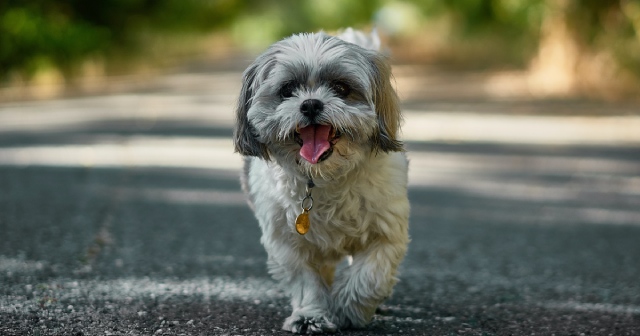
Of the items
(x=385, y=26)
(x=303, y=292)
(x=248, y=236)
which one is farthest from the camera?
(x=385, y=26)

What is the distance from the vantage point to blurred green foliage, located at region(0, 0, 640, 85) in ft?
71.8

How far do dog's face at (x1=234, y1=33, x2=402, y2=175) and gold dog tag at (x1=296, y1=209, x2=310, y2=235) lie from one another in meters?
0.24

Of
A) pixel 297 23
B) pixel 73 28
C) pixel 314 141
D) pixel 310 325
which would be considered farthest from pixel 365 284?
pixel 297 23

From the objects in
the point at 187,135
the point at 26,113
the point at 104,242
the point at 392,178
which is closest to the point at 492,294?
the point at 392,178

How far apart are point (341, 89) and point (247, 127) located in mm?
533

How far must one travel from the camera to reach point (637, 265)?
674cm

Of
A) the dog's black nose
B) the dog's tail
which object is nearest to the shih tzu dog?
the dog's black nose

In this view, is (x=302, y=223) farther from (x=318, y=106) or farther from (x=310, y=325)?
(x=318, y=106)

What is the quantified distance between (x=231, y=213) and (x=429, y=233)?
1.93m

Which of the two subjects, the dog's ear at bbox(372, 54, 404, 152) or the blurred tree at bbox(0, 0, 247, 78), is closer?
the dog's ear at bbox(372, 54, 404, 152)

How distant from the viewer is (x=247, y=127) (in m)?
4.72

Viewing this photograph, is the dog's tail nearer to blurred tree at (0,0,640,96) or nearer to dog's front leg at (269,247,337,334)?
dog's front leg at (269,247,337,334)

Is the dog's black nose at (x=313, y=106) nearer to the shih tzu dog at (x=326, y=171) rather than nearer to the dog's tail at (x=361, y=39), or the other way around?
the shih tzu dog at (x=326, y=171)

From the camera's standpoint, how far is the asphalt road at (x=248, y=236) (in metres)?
5.02
